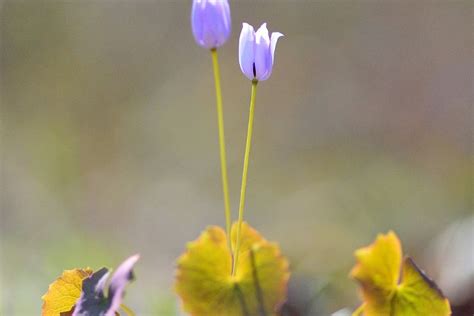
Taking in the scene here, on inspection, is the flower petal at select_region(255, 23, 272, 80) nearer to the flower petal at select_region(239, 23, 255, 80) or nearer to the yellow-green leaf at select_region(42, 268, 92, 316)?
the flower petal at select_region(239, 23, 255, 80)

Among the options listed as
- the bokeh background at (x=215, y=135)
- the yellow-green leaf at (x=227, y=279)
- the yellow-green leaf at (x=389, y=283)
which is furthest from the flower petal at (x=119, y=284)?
the bokeh background at (x=215, y=135)

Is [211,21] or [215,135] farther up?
[215,135]

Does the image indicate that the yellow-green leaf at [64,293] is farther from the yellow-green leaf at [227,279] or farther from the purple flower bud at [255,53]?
the purple flower bud at [255,53]


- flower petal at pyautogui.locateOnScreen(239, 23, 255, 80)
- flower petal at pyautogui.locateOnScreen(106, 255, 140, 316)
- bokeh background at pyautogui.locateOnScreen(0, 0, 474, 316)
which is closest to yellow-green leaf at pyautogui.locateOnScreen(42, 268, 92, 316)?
flower petal at pyautogui.locateOnScreen(106, 255, 140, 316)

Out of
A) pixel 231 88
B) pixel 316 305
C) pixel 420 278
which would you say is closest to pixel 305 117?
pixel 231 88

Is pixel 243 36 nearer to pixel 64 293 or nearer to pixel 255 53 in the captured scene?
pixel 255 53

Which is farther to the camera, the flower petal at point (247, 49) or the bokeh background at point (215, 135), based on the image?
the bokeh background at point (215, 135)

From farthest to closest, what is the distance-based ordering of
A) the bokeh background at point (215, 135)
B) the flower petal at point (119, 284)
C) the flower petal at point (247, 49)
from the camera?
the bokeh background at point (215, 135) → the flower petal at point (247, 49) → the flower petal at point (119, 284)

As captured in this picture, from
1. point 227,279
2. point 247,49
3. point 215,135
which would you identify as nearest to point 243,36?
point 247,49
